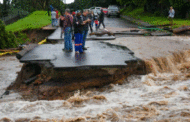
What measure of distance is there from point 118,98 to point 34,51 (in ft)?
14.0

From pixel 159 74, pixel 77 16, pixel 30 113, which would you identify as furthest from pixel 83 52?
pixel 30 113

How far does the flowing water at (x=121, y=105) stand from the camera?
5148mm

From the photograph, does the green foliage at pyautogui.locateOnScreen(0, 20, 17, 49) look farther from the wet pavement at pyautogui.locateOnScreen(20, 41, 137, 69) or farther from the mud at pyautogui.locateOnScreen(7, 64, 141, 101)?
the mud at pyautogui.locateOnScreen(7, 64, 141, 101)

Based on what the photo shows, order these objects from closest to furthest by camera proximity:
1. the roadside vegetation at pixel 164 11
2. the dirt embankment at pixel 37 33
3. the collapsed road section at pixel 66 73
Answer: the collapsed road section at pixel 66 73
the dirt embankment at pixel 37 33
the roadside vegetation at pixel 164 11

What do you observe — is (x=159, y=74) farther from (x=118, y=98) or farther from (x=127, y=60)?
(x=118, y=98)

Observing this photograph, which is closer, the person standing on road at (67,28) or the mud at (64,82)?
the mud at (64,82)

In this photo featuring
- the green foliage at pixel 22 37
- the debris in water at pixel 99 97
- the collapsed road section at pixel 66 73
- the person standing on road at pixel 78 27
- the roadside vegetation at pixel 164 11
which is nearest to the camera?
the debris in water at pixel 99 97

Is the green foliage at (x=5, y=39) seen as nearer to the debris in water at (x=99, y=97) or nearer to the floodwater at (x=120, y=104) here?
the floodwater at (x=120, y=104)

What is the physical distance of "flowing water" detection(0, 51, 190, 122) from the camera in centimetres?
515

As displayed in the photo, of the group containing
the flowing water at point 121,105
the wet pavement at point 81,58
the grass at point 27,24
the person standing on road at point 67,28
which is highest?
the person standing on road at point 67,28

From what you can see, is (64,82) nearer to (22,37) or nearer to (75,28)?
(75,28)

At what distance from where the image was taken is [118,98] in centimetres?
630

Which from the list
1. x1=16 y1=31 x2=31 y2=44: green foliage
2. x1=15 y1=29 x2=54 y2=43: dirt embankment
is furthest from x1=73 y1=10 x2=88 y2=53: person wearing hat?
x1=15 y1=29 x2=54 y2=43: dirt embankment

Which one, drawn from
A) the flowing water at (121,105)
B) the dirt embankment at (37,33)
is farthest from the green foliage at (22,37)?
the flowing water at (121,105)
